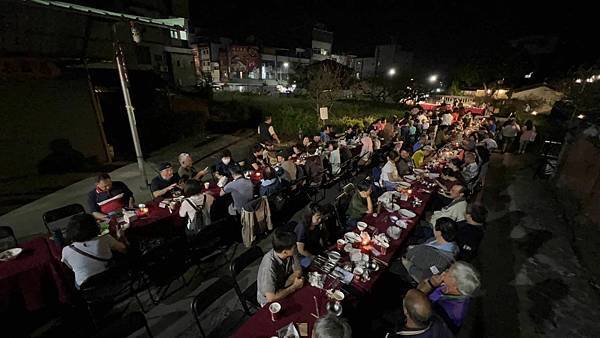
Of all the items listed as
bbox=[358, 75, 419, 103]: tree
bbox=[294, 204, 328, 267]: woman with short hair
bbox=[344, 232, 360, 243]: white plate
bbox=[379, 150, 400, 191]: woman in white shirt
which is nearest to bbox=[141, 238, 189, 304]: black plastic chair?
bbox=[294, 204, 328, 267]: woman with short hair

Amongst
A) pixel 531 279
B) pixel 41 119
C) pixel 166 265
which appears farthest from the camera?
pixel 41 119

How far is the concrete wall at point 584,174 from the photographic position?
23.4 feet

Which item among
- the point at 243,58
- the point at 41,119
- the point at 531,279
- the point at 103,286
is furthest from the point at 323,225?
the point at 243,58

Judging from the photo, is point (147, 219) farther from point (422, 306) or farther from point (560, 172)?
point (560, 172)

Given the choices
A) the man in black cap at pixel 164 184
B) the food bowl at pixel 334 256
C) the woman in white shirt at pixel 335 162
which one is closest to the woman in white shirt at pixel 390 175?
the woman in white shirt at pixel 335 162

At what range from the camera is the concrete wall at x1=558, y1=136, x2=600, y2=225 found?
Result: 281 inches

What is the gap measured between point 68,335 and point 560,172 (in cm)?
1433

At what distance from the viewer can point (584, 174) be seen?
805cm

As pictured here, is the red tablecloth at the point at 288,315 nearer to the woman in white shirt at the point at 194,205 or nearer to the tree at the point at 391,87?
the woman in white shirt at the point at 194,205

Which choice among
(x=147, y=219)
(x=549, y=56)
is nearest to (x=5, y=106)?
(x=147, y=219)

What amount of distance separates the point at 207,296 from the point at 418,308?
2.36 m

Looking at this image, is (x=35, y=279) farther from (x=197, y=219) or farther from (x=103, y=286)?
(x=197, y=219)

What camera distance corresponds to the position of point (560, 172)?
32.0ft

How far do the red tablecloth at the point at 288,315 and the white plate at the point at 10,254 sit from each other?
3888 millimetres
